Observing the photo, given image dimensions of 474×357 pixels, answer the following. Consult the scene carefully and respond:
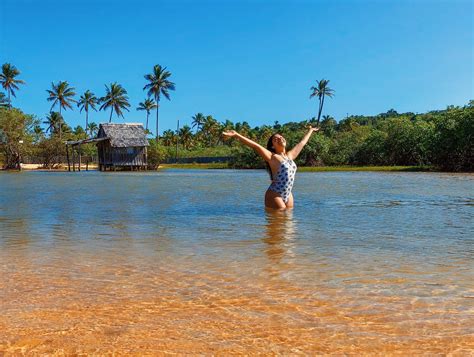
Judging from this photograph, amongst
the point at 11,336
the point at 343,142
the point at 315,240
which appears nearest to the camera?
the point at 11,336

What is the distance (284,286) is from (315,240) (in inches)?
97.6

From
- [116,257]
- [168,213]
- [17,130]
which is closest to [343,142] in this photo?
[17,130]

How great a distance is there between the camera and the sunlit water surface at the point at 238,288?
2777 mm

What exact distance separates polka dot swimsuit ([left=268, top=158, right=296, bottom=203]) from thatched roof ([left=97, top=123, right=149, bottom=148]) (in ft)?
148

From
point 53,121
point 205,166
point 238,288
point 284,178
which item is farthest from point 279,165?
point 53,121

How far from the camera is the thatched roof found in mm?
53156

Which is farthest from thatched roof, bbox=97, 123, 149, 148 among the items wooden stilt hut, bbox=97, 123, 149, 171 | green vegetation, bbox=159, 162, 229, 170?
green vegetation, bbox=159, 162, 229, 170

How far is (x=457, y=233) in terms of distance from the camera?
22.6ft

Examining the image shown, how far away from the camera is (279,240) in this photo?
6.31m

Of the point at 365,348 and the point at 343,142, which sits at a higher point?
the point at 343,142

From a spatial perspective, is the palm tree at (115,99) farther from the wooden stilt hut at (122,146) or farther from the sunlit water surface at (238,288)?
the sunlit water surface at (238,288)

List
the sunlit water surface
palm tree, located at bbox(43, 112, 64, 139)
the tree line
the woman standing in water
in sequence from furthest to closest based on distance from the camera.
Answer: palm tree, located at bbox(43, 112, 64, 139) → the tree line → the woman standing in water → the sunlit water surface

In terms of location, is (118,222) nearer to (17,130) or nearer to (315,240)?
(315,240)

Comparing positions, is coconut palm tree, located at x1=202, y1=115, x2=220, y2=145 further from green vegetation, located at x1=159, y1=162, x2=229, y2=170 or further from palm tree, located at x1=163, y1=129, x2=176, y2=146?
green vegetation, located at x1=159, y1=162, x2=229, y2=170
